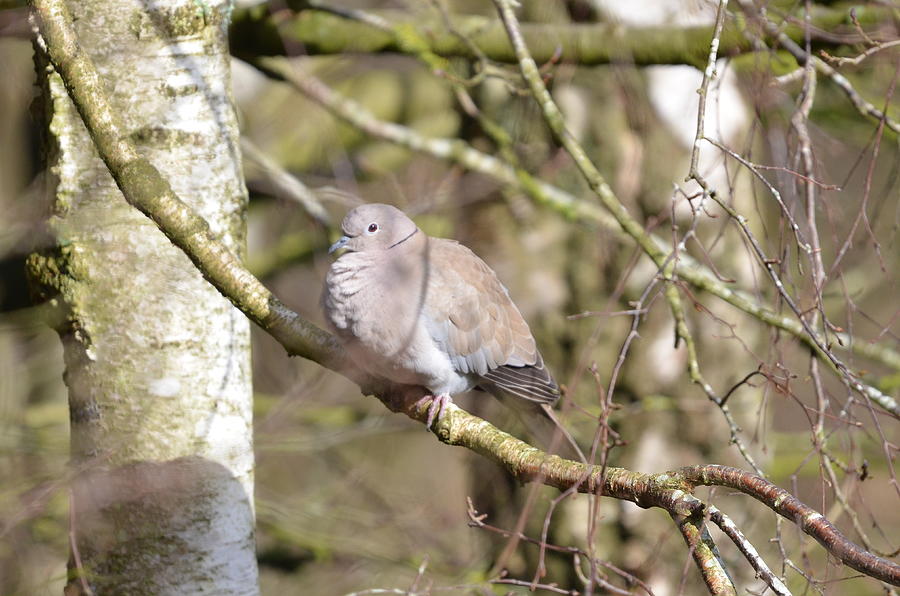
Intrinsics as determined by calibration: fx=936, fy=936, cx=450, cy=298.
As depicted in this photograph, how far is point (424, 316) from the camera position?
9.61 feet

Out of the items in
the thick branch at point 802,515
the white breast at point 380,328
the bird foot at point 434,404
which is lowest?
the thick branch at point 802,515

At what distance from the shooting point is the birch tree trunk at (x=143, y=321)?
2.31 m

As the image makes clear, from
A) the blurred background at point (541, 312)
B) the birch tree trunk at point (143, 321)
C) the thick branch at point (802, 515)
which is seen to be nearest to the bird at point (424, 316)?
the birch tree trunk at point (143, 321)

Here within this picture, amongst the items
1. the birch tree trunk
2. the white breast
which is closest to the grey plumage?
the white breast

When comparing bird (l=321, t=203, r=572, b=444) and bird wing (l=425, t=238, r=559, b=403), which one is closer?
bird (l=321, t=203, r=572, b=444)

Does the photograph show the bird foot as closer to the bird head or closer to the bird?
the bird

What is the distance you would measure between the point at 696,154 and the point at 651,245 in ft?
2.29

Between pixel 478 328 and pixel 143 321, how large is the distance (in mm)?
1157

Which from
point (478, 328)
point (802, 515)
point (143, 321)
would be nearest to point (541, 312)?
point (478, 328)

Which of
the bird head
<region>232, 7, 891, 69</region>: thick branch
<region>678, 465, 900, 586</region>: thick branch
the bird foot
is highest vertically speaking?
<region>232, 7, 891, 69</region>: thick branch

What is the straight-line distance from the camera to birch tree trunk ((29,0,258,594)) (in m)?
2.31

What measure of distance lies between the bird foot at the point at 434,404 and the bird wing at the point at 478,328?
0.81 ft

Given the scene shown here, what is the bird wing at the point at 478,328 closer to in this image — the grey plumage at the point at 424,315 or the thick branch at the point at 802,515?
the grey plumage at the point at 424,315

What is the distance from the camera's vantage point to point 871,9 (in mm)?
2975
